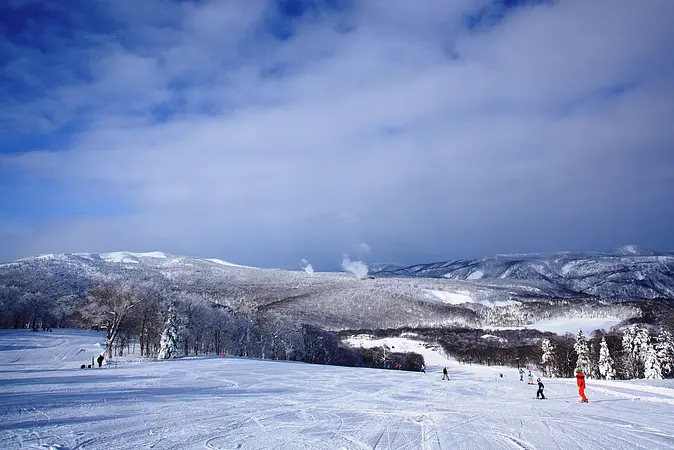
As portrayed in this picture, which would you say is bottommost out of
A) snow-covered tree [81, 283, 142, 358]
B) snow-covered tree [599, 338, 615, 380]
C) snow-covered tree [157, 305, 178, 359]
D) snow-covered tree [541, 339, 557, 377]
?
snow-covered tree [541, 339, 557, 377]

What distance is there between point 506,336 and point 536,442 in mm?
185910

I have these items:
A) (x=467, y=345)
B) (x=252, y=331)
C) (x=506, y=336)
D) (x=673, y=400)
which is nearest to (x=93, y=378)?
(x=673, y=400)

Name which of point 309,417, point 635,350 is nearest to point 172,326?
point 309,417

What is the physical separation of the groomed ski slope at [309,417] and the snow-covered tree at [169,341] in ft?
95.3

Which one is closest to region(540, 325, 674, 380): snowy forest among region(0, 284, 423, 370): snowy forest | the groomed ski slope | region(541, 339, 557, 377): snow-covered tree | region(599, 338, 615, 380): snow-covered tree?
region(599, 338, 615, 380): snow-covered tree

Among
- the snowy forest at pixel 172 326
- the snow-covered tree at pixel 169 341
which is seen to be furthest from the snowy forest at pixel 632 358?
the snow-covered tree at pixel 169 341

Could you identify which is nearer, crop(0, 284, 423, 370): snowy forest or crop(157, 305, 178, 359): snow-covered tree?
crop(0, 284, 423, 370): snowy forest

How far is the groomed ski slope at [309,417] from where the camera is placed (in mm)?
11641

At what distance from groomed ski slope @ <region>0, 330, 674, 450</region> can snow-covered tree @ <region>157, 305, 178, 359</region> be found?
29.1 meters

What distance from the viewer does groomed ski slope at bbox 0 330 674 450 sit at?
11.6 m

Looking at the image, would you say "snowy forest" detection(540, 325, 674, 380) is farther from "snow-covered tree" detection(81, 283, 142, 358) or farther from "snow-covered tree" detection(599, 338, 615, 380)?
"snow-covered tree" detection(81, 283, 142, 358)

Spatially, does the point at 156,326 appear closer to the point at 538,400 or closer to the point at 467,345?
the point at 538,400

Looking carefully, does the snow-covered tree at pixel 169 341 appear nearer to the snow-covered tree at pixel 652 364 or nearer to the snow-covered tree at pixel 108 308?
the snow-covered tree at pixel 108 308

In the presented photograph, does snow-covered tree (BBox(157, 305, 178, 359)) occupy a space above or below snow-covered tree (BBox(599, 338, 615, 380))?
above
